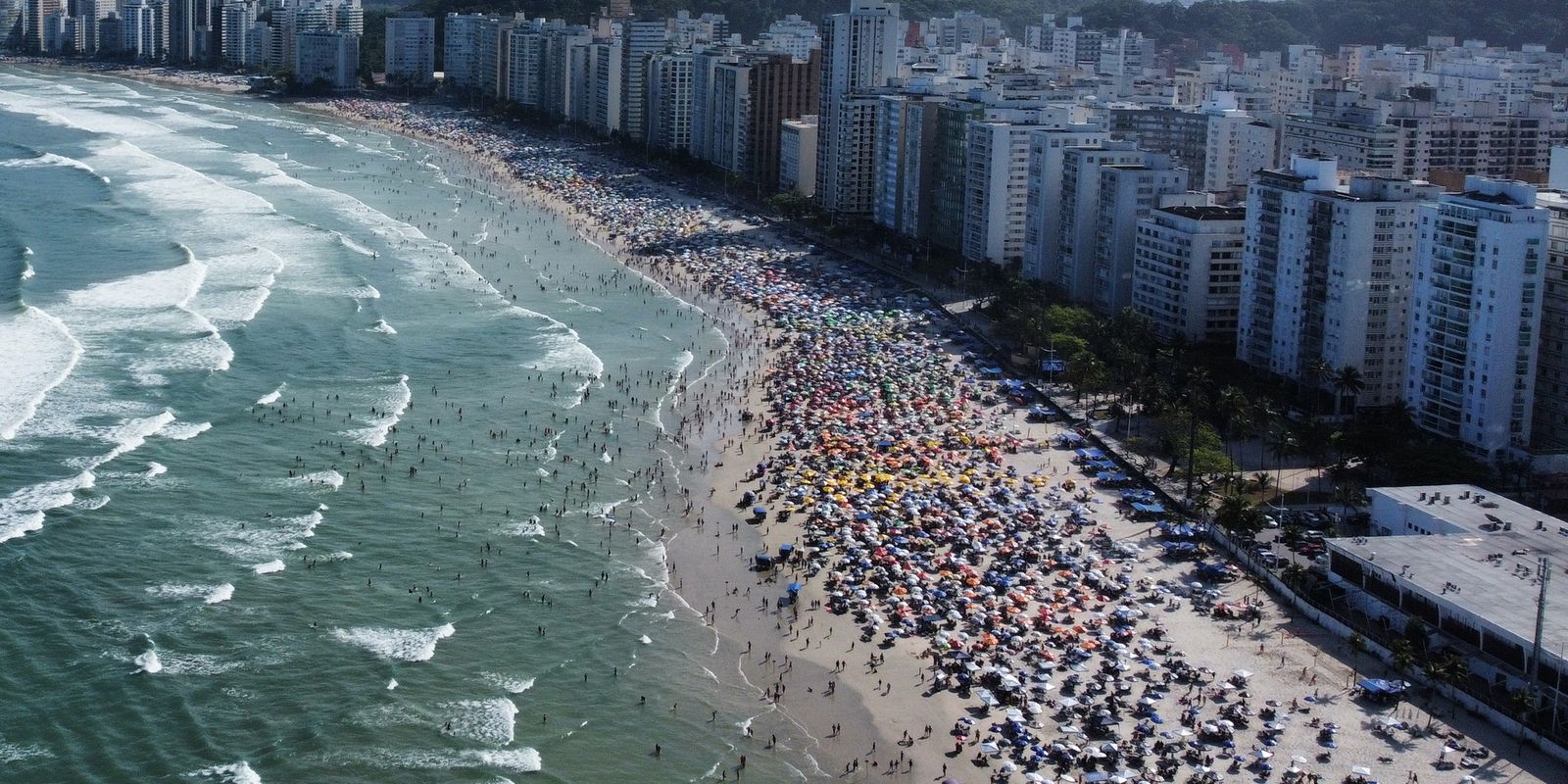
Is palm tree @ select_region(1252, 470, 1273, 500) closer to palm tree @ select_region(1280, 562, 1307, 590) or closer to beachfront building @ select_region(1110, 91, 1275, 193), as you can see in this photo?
palm tree @ select_region(1280, 562, 1307, 590)

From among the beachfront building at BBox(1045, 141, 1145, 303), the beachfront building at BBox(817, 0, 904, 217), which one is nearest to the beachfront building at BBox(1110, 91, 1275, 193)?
the beachfront building at BBox(817, 0, 904, 217)

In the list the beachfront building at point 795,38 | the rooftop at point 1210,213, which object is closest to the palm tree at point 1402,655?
the rooftop at point 1210,213

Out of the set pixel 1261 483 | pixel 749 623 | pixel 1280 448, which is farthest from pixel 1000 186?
pixel 749 623

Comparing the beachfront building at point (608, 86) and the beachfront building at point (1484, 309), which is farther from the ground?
the beachfront building at point (608, 86)

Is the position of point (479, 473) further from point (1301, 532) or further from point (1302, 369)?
point (1302, 369)

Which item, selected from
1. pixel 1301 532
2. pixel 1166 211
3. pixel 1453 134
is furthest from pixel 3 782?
pixel 1453 134

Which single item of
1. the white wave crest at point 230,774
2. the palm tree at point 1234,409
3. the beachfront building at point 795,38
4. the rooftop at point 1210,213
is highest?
the beachfront building at point 795,38

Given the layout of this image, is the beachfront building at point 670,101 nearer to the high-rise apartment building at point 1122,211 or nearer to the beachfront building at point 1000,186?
the beachfront building at point 1000,186
